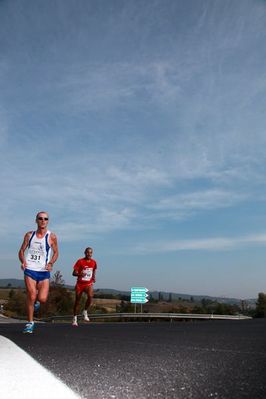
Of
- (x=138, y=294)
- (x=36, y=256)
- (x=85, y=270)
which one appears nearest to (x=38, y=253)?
(x=36, y=256)

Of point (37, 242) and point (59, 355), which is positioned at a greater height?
point (37, 242)

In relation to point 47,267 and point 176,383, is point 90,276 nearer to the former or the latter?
point 47,267

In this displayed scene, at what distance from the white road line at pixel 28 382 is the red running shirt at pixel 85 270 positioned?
8134 millimetres

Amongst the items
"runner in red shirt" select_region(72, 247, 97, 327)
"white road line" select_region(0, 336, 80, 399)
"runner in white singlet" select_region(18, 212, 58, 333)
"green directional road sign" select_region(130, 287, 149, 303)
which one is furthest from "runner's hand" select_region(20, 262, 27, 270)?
"green directional road sign" select_region(130, 287, 149, 303)

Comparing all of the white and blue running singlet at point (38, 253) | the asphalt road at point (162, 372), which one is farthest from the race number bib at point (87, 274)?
the asphalt road at point (162, 372)

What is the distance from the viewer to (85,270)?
36.4 ft

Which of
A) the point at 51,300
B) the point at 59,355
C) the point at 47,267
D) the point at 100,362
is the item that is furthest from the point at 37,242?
the point at 51,300

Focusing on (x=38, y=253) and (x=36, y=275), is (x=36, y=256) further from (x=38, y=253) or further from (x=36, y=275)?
(x=36, y=275)

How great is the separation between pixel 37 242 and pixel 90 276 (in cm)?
436

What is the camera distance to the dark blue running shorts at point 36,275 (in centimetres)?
680

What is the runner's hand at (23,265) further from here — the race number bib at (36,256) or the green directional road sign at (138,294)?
the green directional road sign at (138,294)

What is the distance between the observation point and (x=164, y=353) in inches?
130

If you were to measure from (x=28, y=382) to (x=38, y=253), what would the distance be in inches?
193

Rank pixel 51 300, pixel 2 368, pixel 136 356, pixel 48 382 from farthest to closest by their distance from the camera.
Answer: pixel 51 300 < pixel 136 356 < pixel 2 368 < pixel 48 382
